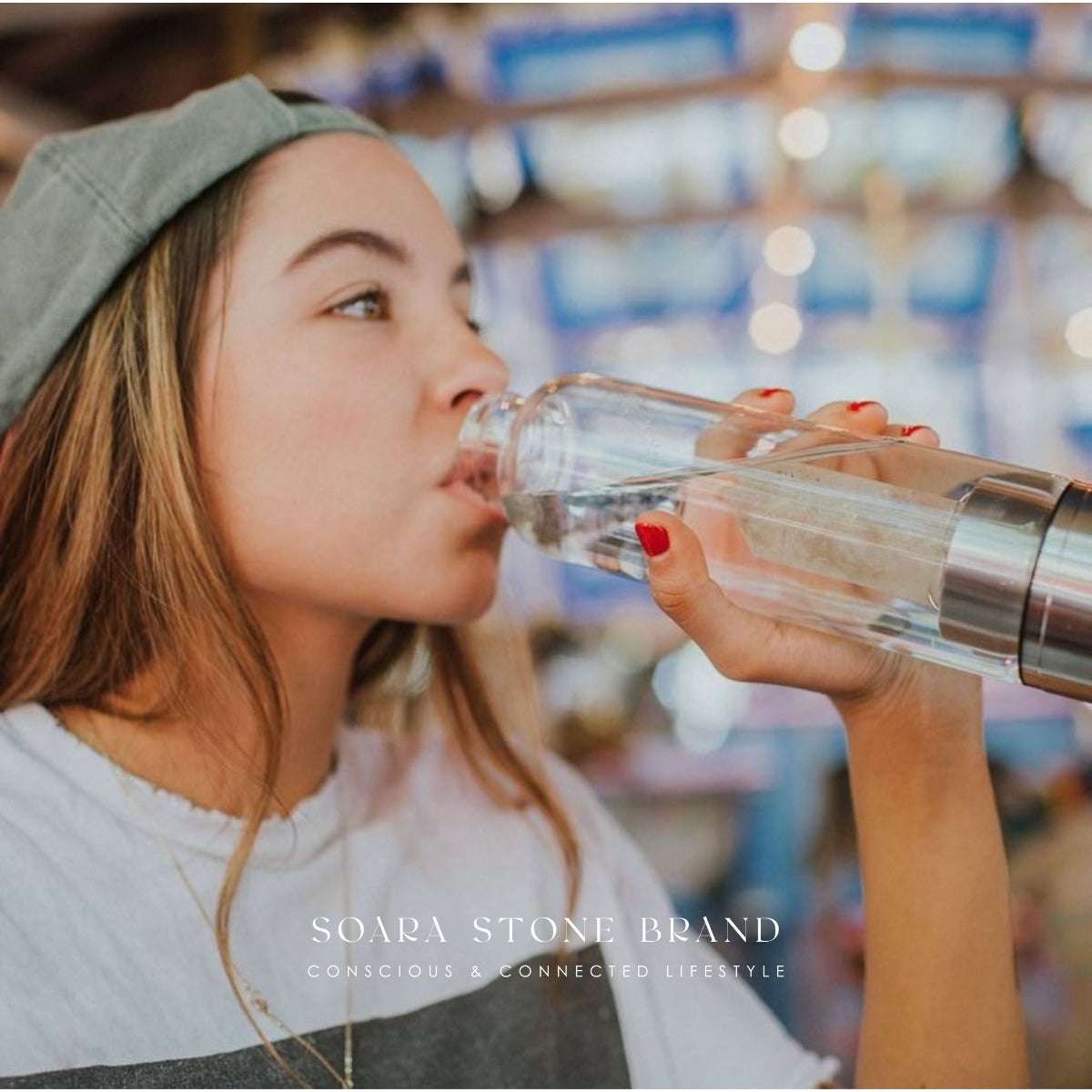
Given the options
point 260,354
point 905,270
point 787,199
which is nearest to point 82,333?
point 260,354

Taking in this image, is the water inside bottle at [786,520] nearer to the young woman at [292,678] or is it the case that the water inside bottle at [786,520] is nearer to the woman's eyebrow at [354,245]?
the young woman at [292,678]

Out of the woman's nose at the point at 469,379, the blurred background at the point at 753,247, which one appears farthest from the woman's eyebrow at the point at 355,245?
the blurred background at the point at 753,247

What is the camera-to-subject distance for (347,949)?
944mm

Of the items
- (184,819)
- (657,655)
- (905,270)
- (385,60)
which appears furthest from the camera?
(905,270)

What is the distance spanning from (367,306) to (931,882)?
0.66 meters

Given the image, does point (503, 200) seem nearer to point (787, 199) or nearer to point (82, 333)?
point (787, 199)

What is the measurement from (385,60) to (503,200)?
165 centimetres

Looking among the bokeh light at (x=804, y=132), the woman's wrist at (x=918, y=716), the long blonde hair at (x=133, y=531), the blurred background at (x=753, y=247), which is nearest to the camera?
the woman's wrist at (x=918, y=716)

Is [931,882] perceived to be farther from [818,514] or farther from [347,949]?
[347,949]

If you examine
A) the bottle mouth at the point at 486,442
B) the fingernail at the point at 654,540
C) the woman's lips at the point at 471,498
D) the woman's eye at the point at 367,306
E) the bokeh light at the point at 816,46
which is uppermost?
the bokeh light at the point at 816,46

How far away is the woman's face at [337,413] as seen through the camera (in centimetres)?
96

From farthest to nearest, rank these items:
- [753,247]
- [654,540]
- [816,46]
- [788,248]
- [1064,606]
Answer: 1. [753,247]
2. [788,248]
3. [816,46]
4. [654,540]
5. [1064,606]

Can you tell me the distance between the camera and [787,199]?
4129 millimetres

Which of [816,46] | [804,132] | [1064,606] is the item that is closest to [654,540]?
[1064,606]
